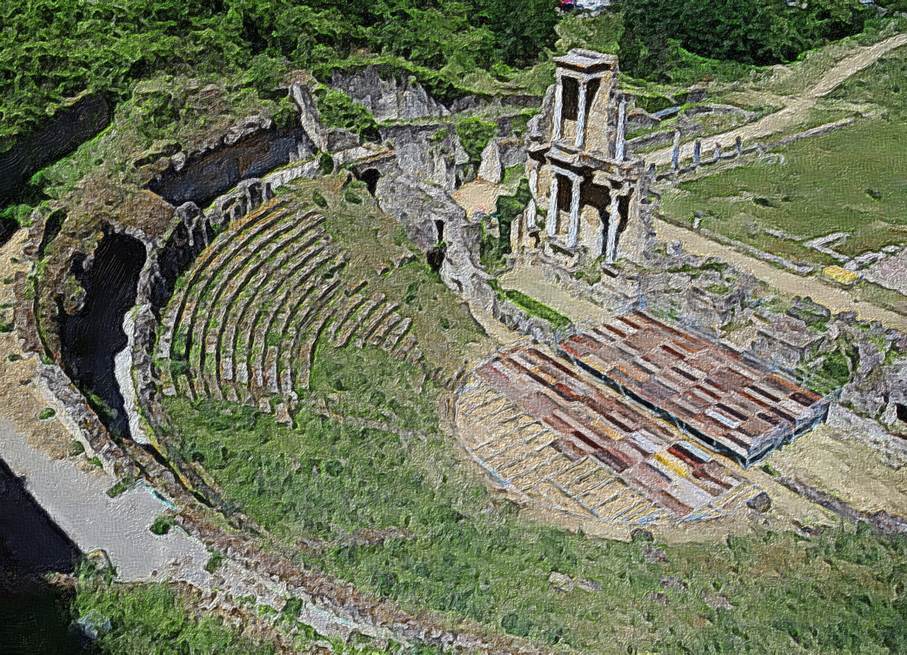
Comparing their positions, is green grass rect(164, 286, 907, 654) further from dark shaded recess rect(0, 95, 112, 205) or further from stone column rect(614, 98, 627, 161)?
stone column rect(614, 98, 627, 161)

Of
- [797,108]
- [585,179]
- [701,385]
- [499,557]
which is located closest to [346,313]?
[701,385]

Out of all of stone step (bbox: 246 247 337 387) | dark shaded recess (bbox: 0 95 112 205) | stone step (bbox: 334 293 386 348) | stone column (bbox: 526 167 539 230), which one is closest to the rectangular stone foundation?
stone step (bbox: 334 293 386 348)

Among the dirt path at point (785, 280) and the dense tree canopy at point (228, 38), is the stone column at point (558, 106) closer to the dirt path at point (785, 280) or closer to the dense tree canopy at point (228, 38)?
the dirt path at point (785, 280)

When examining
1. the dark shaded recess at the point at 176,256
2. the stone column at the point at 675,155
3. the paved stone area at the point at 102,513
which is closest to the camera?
the paved stone area at the point at 102,513

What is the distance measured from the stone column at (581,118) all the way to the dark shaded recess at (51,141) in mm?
19242

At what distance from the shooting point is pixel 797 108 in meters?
57.3

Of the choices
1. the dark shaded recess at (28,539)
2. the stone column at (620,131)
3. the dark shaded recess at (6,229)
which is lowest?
the dark shaded recess at (28,539)

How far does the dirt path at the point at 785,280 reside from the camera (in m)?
35.1

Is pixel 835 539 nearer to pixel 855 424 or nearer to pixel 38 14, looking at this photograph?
pixel 855 424

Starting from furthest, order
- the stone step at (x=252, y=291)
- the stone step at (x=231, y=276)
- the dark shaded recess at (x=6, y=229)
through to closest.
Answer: the dark shaded recess at (x=6, y=229) → the stone step at (x=231, y=276) → the stone step at (x=252, y=291)

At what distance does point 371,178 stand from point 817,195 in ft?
72.7

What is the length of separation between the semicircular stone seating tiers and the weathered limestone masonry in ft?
30.5

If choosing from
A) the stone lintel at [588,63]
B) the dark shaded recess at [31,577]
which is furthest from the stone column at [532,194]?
the dark shaded recess at [31,577]

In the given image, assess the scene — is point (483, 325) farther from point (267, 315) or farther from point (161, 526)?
point (161, 526)
